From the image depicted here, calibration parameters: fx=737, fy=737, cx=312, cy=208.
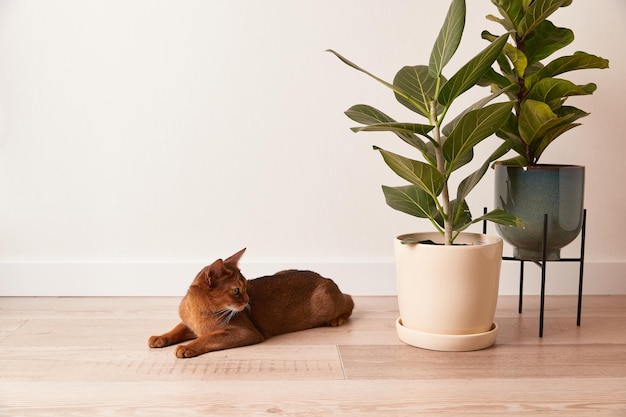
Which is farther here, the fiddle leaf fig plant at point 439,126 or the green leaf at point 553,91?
the green leaf at point 553,91

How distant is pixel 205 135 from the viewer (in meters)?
2.35

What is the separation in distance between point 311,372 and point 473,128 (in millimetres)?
669

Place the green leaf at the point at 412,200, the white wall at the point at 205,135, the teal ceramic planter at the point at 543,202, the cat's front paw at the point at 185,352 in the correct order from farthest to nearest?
the white wall at the point at 205,135, the teal ceramic planter at the point at 543,202, the green leaf at the point at 412,200, the cat's front paw at the point at 185,352

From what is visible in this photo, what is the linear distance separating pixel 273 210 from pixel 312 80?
435 mm

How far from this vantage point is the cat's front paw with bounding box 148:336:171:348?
Answer: 183cm

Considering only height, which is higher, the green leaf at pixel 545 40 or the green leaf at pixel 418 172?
the green leaf at pixel 545 40

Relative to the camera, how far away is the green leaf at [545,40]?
194cm

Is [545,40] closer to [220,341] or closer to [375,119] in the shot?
[375,119]

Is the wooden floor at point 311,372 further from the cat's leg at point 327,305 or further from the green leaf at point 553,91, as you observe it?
the green leaf at point 553,91

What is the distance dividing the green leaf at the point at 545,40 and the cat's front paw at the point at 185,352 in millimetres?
1161

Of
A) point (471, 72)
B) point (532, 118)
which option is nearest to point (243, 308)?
point (471, 72)

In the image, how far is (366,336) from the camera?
6.37 ft

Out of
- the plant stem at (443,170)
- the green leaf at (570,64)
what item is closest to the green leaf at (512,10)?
the green leaf at (570,64)

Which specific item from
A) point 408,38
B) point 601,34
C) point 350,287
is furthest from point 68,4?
point 601,34
